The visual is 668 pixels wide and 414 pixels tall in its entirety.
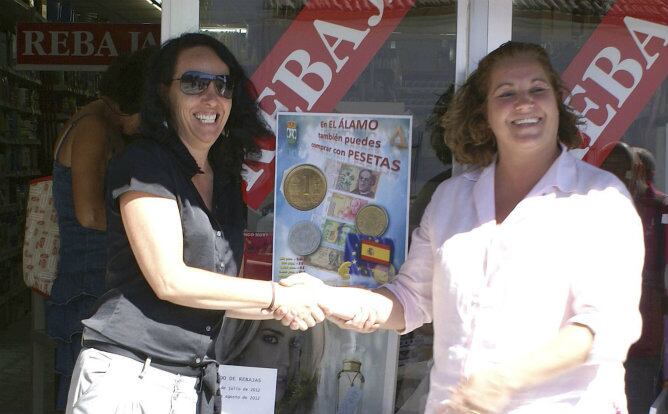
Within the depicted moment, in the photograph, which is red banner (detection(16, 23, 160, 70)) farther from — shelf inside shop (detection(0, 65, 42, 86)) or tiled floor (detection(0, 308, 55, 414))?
tiled floor (detection(0, 308, 55, 414))

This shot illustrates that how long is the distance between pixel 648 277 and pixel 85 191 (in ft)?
7.54

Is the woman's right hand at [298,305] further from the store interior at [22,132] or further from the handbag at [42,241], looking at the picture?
the store interior at [22,132]

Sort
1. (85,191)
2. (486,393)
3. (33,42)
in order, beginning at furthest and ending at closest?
(33,42) → (85,191) → (486,393)

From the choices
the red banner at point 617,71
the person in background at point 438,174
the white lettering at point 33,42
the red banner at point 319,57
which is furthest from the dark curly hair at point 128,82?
the white lettering at point 33,42

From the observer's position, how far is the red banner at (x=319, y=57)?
11.0 ft

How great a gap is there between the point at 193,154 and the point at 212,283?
401 millimetres

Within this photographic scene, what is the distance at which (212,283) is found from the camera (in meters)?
2.26

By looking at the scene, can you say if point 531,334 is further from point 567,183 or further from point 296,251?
point 296,251

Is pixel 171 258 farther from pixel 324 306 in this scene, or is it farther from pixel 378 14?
pixel 378 14

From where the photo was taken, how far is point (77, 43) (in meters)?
7.65

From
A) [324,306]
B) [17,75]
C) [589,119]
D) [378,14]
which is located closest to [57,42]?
[17,75]

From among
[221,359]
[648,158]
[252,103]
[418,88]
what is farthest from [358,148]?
[648,158]

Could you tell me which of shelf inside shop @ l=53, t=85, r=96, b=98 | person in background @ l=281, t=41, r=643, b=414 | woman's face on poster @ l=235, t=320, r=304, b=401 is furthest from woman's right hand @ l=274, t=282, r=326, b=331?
shelf inside shop @ l=53, t=85, r=96, b=98

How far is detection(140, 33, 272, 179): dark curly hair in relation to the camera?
2350 millimetres
